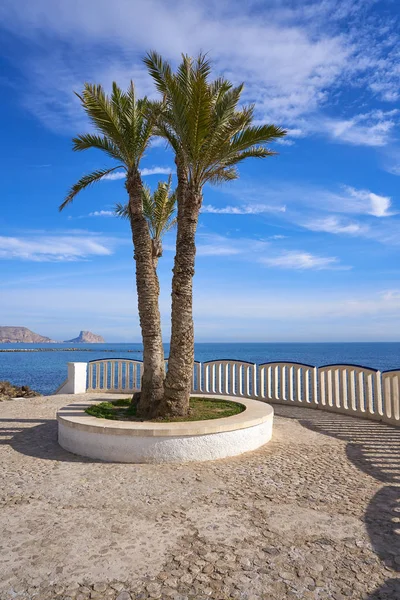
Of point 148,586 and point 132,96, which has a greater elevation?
point 132,96

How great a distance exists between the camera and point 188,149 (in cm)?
744

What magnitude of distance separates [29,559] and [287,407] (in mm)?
8272

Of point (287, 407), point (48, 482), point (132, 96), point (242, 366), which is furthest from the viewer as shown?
Answer: point (242, 366)

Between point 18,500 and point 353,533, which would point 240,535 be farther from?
point 18,500

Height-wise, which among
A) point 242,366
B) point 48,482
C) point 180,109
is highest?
point 180,109

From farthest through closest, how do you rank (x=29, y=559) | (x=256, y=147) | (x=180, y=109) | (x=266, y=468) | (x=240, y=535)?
(x=256, y=147)
(x=180, y=109)
(x=266, y=468)
(x=240, y=535)
(x=29, y=559)

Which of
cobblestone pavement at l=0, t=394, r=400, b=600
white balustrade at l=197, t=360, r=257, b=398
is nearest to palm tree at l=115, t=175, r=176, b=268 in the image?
white balustrade at l=197, t=360, r=257, b=398

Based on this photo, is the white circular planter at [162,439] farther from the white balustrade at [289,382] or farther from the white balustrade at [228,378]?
the white balustrade at [228,378]

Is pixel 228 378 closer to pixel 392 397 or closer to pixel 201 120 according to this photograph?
pixel 392 397

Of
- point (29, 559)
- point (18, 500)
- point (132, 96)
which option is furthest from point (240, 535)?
point (132, 96)

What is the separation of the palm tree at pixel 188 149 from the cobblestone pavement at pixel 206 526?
1.83m

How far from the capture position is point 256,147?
8.99m

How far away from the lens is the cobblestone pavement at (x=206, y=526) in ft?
9.79

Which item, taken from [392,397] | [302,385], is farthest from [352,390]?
[302,385]
